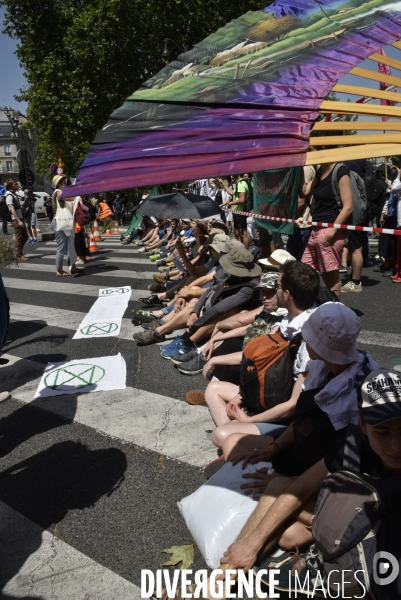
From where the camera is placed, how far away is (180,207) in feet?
23.9

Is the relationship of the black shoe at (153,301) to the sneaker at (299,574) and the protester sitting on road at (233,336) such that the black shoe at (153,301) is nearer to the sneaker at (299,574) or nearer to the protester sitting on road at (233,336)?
the protester sitting on road at (233,336)

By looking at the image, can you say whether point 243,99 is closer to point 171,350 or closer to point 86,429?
point 86,429

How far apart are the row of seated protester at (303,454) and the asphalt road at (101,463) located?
0.26m

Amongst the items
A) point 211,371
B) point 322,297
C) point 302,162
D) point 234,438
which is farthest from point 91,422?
point 302,162

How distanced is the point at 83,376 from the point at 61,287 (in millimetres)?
5027

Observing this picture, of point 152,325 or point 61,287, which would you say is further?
point 61,287

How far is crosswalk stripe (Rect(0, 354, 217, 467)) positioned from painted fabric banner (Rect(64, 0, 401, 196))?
225 cm

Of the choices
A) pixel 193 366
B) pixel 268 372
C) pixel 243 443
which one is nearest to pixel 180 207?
pixel 193 366

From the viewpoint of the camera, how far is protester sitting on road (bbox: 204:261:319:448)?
10.2 ft

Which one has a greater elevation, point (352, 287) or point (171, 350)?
point (352, 287)

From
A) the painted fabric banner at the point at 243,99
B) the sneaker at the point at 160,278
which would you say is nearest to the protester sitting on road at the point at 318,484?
the painted fabric banner at the point at 243,99

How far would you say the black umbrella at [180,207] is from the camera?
23.2 feet

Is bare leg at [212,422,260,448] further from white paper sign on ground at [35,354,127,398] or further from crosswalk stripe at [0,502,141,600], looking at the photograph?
white paper sign on ground at [35,354,127,398]

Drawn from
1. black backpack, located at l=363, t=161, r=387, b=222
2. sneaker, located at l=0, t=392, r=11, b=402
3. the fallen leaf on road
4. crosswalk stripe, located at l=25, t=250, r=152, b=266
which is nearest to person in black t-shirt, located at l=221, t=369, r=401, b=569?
the fallen leaf on road
